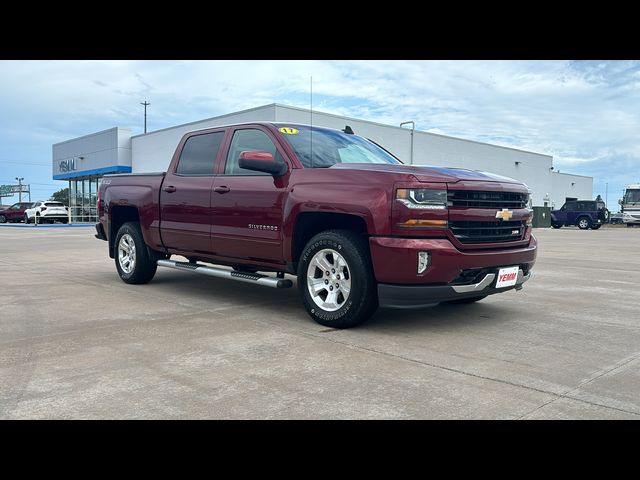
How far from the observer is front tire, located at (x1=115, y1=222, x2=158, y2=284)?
757cm

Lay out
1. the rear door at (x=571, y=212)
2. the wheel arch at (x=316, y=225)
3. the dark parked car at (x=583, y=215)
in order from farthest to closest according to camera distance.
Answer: the rear door at (x=571, y=212)
the dark parked car at (x=583, y=215)
the wheel arch at (x=316, y=225)

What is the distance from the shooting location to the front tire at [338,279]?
4809 millimetres

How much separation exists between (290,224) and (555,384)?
9.10 feet

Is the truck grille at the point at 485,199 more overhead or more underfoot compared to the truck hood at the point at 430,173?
more underfoot

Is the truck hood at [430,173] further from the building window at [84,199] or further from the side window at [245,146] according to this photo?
the building window at [84,199]

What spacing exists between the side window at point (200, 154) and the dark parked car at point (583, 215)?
3509 cm

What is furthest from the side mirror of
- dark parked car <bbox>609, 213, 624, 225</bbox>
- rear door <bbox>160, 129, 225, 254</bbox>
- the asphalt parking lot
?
dark parked car <bbox>609, 213, 624, 225</bbox>

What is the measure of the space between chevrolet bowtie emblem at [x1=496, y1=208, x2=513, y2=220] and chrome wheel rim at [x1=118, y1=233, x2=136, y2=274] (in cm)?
486

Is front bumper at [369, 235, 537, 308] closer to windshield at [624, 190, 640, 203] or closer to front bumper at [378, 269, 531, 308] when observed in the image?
front bumper at [378, 269, 531, 308]

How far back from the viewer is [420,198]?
15.3 ft

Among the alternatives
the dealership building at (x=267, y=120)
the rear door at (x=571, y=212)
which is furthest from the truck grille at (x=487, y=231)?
the rear door at (x=571, y=212)

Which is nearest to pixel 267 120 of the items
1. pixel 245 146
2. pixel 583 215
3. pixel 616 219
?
pixel 583 215
